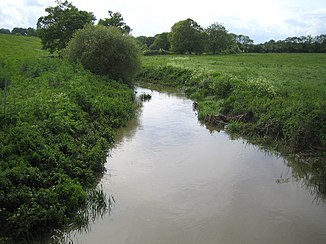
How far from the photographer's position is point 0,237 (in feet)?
25.5

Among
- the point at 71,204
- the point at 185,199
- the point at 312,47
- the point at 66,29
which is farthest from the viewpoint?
the point at 312,47

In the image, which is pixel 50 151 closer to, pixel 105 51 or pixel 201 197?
pixel 201 197

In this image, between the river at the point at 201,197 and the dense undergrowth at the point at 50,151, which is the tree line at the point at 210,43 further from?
the river at the point at 201,197

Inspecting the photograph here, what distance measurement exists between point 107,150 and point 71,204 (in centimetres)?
525

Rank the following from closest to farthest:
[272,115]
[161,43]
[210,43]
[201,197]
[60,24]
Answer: [201,197] < [272,115] < [60,24] < [210,43] < [161,43]

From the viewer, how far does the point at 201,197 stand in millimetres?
10516

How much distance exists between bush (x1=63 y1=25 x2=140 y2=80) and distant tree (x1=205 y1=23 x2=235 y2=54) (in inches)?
2026

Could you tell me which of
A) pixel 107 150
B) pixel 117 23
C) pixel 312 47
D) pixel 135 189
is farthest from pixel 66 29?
pixel 312 47

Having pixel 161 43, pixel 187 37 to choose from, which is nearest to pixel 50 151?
pixel 187 37

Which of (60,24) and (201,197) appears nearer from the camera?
(201,197)

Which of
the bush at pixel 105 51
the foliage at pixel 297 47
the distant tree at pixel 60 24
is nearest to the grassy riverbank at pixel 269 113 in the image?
the bush at pixel 105 51

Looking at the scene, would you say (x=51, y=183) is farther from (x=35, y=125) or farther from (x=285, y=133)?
(x=285, y=133)

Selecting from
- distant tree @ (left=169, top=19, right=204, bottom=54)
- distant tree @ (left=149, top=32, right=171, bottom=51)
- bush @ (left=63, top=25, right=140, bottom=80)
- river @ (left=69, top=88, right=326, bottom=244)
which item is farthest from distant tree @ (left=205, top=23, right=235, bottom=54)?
river @ (left=69, top=88, right=326, bottom=244)

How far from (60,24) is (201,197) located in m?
38.7
